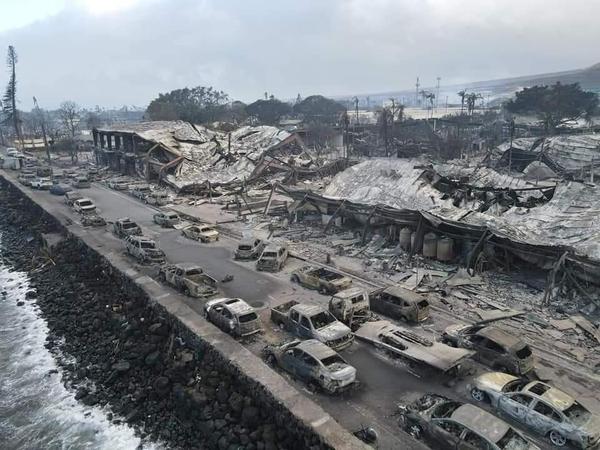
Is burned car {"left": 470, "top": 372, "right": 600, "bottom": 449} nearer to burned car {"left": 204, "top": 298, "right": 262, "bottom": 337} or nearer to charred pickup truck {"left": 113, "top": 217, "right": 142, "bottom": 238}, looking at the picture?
burned car {"left": 204, "top": 298, "right": 262, "bottom": 337}

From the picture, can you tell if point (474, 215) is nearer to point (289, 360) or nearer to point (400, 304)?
point (400, 304)

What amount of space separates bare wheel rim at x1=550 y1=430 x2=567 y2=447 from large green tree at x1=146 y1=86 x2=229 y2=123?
3484 inches

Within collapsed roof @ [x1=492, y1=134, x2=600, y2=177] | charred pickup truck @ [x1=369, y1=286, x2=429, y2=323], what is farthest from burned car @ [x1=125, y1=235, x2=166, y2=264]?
collapsed roof @ [x1=492, y1=134, x2=600, y2=177]

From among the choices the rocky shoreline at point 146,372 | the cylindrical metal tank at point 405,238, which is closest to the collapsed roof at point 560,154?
the cylindrical metal tank at point 405,238

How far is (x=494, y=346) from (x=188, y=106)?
107842 mm

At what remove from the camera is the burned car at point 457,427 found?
11359 millimetres

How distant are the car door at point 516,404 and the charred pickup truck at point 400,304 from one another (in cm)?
587

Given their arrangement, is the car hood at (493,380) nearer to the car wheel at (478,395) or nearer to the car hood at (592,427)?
the car wheel at (478,395)

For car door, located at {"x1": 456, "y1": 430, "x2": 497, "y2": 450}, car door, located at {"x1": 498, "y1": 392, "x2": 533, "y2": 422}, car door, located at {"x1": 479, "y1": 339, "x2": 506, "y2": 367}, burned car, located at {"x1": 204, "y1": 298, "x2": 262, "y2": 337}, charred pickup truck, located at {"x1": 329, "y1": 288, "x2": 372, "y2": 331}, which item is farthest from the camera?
charred pickup truck, located at {"x1": 329, "y1": 288, "x2": 372, "y2": 331}

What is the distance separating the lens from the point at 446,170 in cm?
4228

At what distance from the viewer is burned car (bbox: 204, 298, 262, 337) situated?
18.5 metres

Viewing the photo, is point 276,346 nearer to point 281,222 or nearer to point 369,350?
point 369,350

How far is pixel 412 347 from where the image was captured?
15.9m

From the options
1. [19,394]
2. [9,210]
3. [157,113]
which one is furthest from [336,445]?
[157,113]
